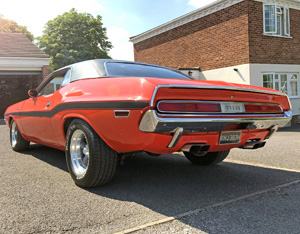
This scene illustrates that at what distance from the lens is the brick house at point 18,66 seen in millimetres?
16500

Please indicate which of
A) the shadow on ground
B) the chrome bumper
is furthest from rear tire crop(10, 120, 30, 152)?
the chrome bumper

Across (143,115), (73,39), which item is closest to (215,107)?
(143,115)

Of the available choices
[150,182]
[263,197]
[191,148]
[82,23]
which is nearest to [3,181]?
[150,182]

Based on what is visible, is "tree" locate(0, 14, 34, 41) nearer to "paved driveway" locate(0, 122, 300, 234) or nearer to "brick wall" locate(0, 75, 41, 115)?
"brick wall" locate(0, 75, 41, 115)

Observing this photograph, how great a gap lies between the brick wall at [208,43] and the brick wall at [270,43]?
13.1 inches

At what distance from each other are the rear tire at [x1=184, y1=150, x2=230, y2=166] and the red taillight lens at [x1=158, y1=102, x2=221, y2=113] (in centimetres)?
151

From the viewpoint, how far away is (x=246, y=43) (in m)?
12.6

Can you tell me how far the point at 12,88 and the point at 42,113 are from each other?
58.9ft

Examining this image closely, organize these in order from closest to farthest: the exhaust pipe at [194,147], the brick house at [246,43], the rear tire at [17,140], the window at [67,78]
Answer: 1. the exhaust pipe at [194,147]
2. the window at [67,78]
3. the rear tire at [17,140]
4. the brick house at [246,43]

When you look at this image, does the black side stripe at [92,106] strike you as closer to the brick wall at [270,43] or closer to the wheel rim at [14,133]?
the wheel rim at [14,133]

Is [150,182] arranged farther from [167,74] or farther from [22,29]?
[22,29]

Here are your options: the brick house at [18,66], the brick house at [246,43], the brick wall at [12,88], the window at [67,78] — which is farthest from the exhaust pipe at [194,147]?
the brick wall at [12,88]

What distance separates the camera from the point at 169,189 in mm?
3131

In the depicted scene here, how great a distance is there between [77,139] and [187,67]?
13.6 meters
